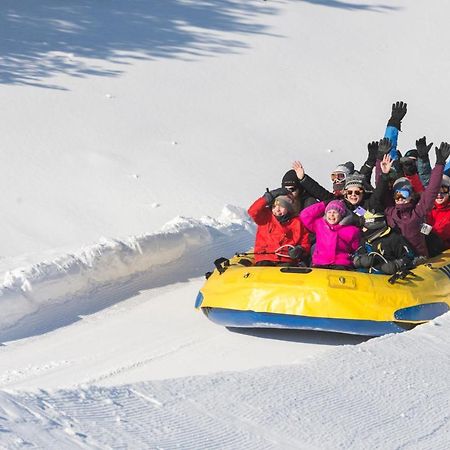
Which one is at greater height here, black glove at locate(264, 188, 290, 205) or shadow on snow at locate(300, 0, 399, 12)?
shadow on snow at locate(300, 0, 399, 12)

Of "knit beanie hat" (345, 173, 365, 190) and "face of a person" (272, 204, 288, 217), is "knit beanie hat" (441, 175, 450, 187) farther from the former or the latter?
"face of a person" (272, 204, 288, 217)

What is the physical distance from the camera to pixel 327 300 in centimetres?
662

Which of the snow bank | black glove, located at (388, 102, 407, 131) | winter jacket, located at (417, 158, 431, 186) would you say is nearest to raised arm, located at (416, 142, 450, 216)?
winter jacket, located at (417, 158, 431, 186)

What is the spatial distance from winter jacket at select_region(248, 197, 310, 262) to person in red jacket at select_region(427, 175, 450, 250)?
1.34 metres

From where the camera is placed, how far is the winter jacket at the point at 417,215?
7758 mm

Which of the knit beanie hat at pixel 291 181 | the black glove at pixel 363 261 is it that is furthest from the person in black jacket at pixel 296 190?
the black glove at pixel 363 261

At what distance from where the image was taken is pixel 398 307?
6668mm

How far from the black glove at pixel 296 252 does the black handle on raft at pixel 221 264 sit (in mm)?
508

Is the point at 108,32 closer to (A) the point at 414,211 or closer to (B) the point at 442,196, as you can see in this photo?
(B) the point at 442,196

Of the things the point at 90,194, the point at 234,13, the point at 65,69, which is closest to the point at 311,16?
the point at 234,13

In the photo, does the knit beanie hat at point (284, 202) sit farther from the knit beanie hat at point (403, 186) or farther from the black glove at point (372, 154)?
the black glove at point (372, 154)

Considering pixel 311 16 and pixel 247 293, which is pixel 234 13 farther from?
pixel 247 293

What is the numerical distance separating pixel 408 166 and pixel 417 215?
6.51ft

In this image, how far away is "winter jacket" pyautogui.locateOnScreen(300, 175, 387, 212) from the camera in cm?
784
